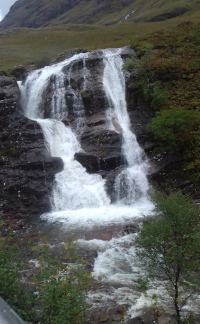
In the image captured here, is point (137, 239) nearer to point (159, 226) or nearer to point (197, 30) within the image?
point (159, 226)

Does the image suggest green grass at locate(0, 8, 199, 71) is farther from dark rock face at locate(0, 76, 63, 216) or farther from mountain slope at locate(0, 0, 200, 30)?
dark rock face at locate(0, 76, 63, 216)

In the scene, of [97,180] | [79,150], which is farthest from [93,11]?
[97,180]

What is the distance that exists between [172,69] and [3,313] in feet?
101

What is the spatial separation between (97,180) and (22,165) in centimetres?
589

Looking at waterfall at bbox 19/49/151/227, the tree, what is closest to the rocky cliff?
waterfall at bbox 19/49/151/227

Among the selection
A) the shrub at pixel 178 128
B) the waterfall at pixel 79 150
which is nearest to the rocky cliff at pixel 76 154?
the waterfall at pixel 79 150

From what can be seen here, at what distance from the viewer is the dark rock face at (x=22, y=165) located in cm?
2105

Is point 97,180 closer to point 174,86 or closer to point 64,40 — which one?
point 174,86

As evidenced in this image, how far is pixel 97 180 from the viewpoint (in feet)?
73.7

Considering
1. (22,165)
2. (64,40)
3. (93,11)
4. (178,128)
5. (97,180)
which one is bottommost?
(97,180)

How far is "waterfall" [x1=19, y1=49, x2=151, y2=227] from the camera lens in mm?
20016

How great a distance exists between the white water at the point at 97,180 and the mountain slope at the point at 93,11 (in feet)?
196

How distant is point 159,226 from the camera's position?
8094 mm

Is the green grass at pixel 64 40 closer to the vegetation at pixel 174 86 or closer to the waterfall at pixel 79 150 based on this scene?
the vegetation at pixel 174 86
